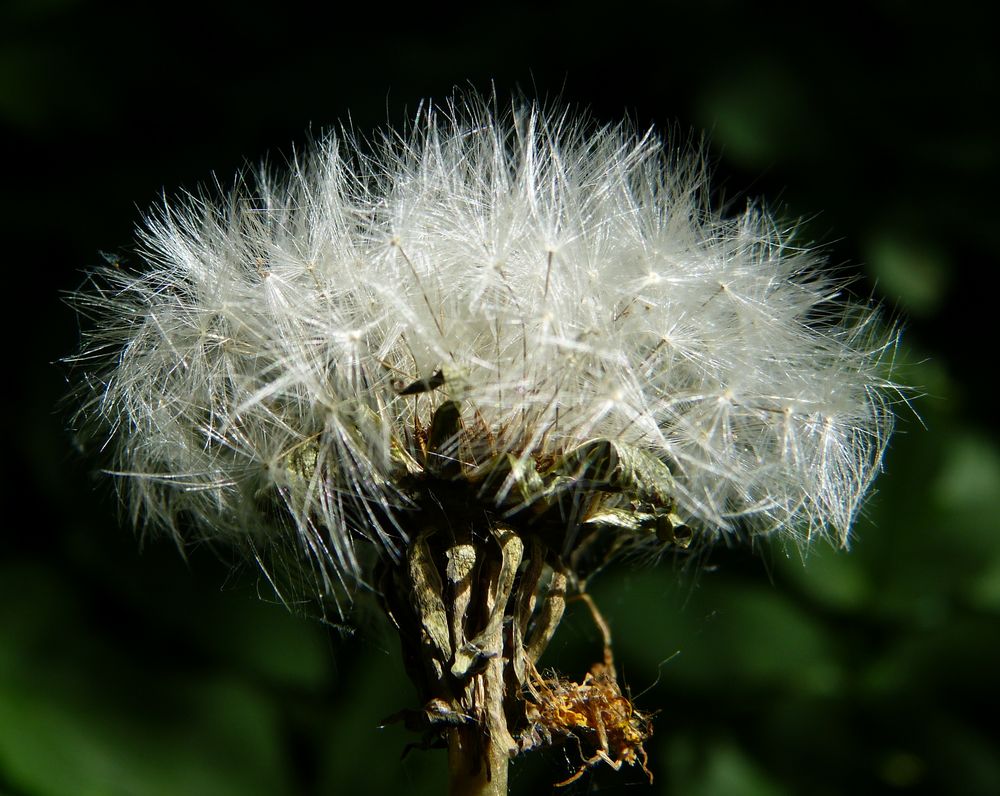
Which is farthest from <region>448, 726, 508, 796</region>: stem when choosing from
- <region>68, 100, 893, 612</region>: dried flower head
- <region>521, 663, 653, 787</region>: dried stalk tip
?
<region>68, 100, 893, 612</region>: dried flower head

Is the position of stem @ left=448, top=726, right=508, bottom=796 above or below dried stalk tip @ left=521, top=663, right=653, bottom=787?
below

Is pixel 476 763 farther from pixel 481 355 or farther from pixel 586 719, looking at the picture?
pixel 481 355

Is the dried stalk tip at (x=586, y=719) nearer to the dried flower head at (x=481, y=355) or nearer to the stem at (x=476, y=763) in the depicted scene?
the stem at (x=476, y=763)

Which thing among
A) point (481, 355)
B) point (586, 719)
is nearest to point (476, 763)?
point (586, 719)

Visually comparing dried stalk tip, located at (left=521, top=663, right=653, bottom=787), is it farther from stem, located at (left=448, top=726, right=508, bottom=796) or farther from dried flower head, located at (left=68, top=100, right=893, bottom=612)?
dried flower head, located at (left=68, top=100, right=893, bottom=612)

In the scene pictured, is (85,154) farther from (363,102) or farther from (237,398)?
(237,398)

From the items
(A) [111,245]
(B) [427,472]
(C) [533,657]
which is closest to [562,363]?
(B) [427,472]

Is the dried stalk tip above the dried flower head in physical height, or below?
below

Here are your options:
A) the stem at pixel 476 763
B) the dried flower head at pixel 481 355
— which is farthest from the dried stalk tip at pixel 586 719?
the dried flower head at pixel 481 355
